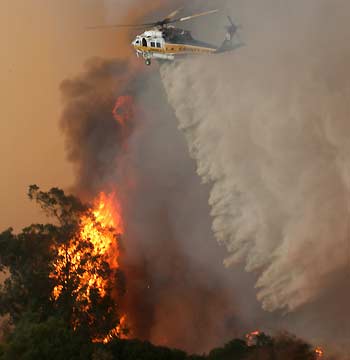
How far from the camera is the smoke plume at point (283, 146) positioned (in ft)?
107

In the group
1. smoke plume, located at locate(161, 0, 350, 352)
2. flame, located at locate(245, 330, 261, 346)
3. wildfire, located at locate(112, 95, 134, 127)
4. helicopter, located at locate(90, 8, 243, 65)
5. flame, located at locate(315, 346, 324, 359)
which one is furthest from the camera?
wildfire, located at locate(112, 95, 134, 127)

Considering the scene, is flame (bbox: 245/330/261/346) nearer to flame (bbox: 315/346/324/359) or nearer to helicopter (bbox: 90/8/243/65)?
flame (bbox: 315/346/324/359)

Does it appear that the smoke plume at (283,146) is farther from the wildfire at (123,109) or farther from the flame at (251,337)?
the wildfire at (123,109)

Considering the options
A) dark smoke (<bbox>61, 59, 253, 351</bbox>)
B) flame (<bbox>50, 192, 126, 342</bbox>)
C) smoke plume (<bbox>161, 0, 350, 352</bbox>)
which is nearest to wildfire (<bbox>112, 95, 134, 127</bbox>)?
dark smoke (<bbox>61, 59, 253, 351</bbox>)

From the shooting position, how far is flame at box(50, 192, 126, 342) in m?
38.4

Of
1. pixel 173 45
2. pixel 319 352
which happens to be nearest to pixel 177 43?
pixel 173 45

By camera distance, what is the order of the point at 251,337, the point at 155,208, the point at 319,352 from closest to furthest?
1. the point at 319,352
2. the point at 251,337
3. the point at 155,208

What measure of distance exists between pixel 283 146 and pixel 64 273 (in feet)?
56.0

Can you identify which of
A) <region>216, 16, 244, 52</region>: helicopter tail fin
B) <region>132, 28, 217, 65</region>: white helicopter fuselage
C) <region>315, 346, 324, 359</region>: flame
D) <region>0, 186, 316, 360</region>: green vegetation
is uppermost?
<region>132, 28, 217, 65</region>: white helicopter fuselage

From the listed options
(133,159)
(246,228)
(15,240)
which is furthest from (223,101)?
(15,240)

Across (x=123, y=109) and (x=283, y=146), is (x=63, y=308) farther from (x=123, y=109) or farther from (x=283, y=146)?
(x=123, y=109)

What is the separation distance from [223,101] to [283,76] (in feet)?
15.4

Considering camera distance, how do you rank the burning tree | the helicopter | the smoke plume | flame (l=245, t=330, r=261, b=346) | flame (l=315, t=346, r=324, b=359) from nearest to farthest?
the smoke plume < flame (l=315, t=346, r=324, b=359) < the helicopter < flame (l=245, t=330, r=261, b=346) < the burning tree

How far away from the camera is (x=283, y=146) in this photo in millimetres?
34281
